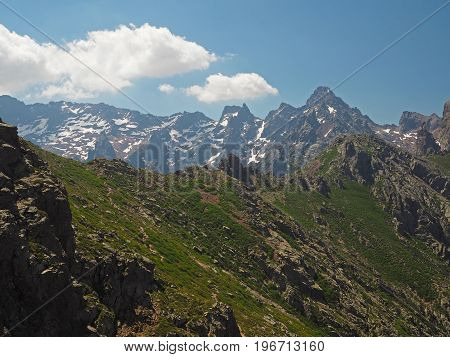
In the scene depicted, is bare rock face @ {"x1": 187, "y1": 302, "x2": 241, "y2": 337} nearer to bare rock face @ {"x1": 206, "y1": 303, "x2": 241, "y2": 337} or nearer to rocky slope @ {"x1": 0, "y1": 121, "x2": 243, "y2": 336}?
bare rock face @ {"x1": 206, "y1": 303, "x2": 241, "y2": 337}

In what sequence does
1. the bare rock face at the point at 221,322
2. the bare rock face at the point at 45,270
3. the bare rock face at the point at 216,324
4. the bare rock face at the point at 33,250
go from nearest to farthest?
the bare rock face at the point at 33,250
the bare rock face at the point at 45,270
the bare rock face at the point at 216,324
the bare rock face at the point at 221,322

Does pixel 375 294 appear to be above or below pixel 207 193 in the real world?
below

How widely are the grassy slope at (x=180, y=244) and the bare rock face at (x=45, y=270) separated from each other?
3721mm

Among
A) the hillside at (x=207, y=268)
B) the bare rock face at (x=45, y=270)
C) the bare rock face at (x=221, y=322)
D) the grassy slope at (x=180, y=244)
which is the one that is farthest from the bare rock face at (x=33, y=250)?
the bare rock face at (x=221, y=322)

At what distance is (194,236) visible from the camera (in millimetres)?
129375


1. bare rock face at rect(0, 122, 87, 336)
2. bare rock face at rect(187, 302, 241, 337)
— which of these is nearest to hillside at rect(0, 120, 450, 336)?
bare rock face at rect(187, 302, 241, 337)

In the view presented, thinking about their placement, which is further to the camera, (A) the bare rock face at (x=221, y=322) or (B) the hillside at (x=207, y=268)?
(A) the bare rock face at (x=221, y=322)

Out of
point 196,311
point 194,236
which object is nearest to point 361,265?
point 194,236

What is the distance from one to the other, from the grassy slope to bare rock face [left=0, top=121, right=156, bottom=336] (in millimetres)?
3721

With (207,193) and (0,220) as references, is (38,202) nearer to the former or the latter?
(0,220)

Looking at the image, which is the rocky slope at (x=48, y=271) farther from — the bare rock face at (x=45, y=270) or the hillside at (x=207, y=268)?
the hillside at (x=207, y=268)

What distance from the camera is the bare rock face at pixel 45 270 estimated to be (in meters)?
39.0

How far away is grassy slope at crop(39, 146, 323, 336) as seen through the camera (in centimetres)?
6255
